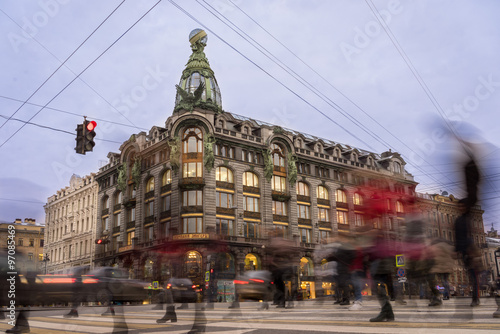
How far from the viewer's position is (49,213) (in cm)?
8138

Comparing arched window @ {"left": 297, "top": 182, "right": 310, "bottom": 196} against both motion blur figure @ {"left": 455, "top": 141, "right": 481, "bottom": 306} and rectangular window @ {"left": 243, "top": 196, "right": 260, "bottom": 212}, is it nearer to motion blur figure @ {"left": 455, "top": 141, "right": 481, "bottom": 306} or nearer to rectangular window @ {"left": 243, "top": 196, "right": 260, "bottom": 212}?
rectangular window @ {"left": 243, "top": 196, "right": 260, "bottom": 212}

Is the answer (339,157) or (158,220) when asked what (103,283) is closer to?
(158,220)

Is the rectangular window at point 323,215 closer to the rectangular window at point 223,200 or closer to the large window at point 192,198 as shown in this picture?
the rectangular window at point 223,200

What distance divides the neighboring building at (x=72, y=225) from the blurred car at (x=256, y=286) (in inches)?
2019

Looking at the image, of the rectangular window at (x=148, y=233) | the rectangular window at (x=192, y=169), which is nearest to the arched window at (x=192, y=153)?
the rectangular window at (x=192, y=169)

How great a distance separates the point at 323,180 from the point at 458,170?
5153 cm

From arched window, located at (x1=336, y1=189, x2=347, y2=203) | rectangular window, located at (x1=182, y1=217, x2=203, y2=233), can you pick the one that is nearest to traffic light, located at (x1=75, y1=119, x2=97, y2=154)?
rectangular window, located at (x1=182, y1=217, x2=203, y2=233)

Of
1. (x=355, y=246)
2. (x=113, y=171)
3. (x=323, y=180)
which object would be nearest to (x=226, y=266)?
(x=323, y=180)

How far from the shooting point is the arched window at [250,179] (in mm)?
52050

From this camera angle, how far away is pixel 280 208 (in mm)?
54125

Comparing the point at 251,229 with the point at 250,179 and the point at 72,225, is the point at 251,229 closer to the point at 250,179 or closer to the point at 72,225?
the point at 250,179

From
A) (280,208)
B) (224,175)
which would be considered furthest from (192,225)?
(280,208)

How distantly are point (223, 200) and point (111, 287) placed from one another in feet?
104

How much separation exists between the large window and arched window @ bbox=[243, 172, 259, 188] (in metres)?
5.90
